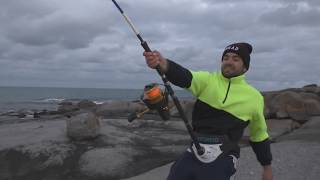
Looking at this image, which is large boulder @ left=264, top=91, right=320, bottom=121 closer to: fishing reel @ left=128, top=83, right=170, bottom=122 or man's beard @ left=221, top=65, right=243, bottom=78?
man's beard @ left=221, top=65, right=243, bottom=78

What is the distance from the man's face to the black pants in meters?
0.73

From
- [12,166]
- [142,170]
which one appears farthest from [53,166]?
[142,170]

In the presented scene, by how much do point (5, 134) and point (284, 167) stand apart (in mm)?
7473

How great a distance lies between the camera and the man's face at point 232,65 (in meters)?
4.93

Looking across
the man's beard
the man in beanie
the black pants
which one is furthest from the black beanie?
the black pants

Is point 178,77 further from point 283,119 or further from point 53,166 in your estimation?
point 283,119

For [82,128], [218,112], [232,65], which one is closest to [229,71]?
[232,65]

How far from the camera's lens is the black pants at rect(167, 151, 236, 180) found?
15.7 ft

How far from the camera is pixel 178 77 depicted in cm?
470

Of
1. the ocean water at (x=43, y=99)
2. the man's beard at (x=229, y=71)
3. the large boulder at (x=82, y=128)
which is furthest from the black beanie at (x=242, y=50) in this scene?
the ocean water at (x=43, y=99)

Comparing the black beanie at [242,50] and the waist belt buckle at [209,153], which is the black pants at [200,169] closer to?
the waist belt buckle at [209,153]

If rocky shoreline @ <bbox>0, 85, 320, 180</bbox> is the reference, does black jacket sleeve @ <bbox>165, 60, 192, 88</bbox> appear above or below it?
above

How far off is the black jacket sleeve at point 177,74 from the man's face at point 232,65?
0.38 m

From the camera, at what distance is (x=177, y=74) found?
4.70 meters
